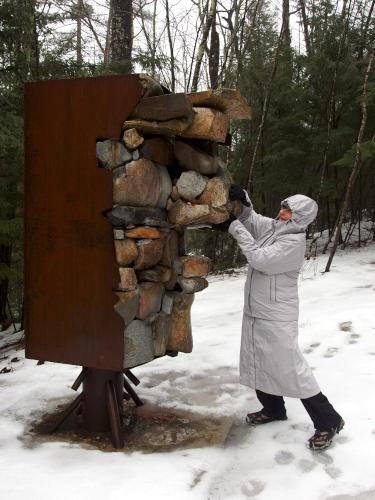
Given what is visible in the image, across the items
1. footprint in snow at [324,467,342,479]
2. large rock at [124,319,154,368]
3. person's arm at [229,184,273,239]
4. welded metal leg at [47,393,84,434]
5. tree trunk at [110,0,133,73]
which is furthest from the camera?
tree trunk at [110,0,133,73]

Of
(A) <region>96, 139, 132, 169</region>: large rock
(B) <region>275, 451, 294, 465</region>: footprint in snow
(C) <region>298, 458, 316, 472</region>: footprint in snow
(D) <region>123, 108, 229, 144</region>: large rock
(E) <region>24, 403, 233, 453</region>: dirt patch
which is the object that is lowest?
(E) <region>24, 403, 233, 453</region>: dirt patch

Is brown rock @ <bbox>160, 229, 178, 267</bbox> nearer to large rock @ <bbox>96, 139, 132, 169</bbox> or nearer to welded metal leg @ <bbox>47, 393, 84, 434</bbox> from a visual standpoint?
large rock @ <bbox>96, 139, 132, 169</bbox>

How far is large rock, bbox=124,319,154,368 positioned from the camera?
3.24 metres

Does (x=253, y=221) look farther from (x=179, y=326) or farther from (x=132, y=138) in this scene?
(x=132, y=138)

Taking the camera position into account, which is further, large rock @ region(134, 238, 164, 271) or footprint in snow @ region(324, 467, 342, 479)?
large rock @ region(134, 238, 164, 271)

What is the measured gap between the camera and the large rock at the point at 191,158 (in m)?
3.40

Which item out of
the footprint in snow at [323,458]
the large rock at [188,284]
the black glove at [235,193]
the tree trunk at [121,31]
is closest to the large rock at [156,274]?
the large rock at [188,284]

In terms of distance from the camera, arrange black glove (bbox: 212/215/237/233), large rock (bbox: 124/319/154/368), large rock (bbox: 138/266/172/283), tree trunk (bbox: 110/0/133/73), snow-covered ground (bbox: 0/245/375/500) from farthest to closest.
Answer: tree trunk (bbox: 110/0/133/73)
black glove (bbox: 212/215/237/233)
large rock (bbox: 138/266/172/283)
large rock (bbox: 124/319/154/368)
snow-covered ground (bbox: 0/245/375/500)

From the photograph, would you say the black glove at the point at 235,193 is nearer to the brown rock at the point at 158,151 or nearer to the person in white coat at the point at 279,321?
the person in white coat at the point at 279,321

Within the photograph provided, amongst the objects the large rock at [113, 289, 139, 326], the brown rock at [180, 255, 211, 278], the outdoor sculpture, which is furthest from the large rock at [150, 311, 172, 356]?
the brown rock at [180, 255, 211, 278]

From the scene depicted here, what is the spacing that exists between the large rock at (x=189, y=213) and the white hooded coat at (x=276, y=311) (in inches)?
9.4

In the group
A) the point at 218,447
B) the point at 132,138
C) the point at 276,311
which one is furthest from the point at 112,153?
the point at 218,447

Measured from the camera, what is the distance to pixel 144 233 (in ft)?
10.5

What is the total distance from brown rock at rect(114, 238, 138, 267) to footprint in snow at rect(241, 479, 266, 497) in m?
1.53
